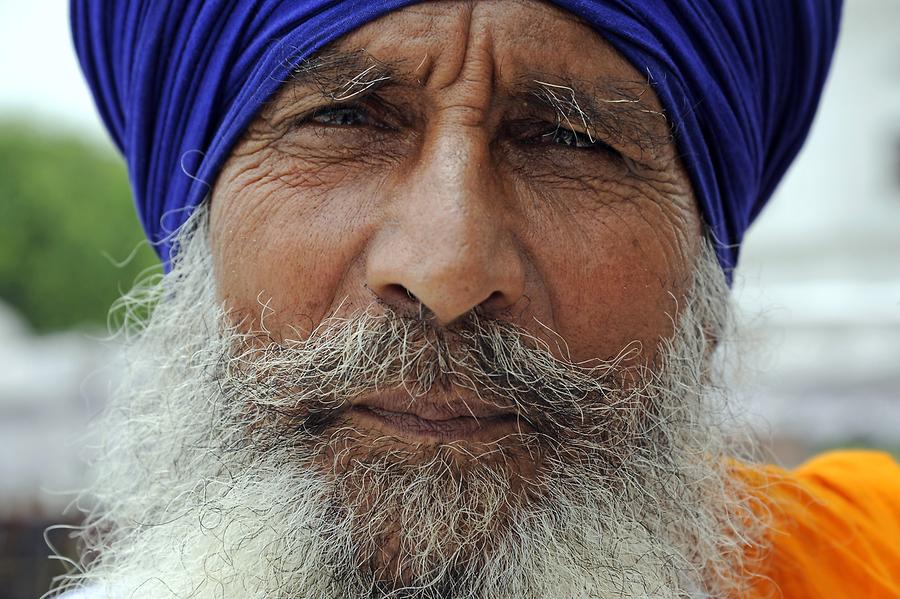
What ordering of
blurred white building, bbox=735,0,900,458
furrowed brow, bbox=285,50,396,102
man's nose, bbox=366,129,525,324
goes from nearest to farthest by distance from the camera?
man's nose, bbox=366,129,525,324, furrowed brow, bbox=285,50,396,102, blurred white building, bbox=735,0,900,458

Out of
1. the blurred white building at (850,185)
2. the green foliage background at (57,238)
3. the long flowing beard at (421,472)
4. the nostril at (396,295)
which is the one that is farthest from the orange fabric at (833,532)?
the green foliage background at (57,238)

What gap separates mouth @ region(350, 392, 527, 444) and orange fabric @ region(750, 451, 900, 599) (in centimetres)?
99

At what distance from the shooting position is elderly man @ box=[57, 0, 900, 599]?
1.71m

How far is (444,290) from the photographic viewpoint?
1.61 m

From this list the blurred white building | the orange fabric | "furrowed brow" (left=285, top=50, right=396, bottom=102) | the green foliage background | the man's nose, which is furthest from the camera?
the green foliage background

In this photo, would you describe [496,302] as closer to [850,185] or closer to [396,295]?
[396,295]

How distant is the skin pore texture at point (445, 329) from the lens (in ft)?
5.57

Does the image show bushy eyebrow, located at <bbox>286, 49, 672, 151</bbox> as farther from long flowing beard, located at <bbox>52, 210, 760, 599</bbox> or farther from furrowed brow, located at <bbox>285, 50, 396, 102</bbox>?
long flowing beard, located at <bbox>52, 210, 760, 599</bbox>

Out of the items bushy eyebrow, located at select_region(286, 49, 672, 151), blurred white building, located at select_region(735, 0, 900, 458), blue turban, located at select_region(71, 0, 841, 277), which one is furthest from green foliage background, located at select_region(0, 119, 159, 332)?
bushy eyebrow, located at select_region(286, 49, 672, 151)

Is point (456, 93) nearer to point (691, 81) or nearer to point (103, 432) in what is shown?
point (691, 81)

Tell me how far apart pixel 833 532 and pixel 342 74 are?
1.74 metres

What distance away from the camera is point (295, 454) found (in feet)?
5.99

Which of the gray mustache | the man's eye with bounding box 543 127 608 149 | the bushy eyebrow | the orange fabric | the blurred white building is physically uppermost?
the bushy eyebrow

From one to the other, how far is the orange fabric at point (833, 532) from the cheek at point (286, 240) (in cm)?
134
